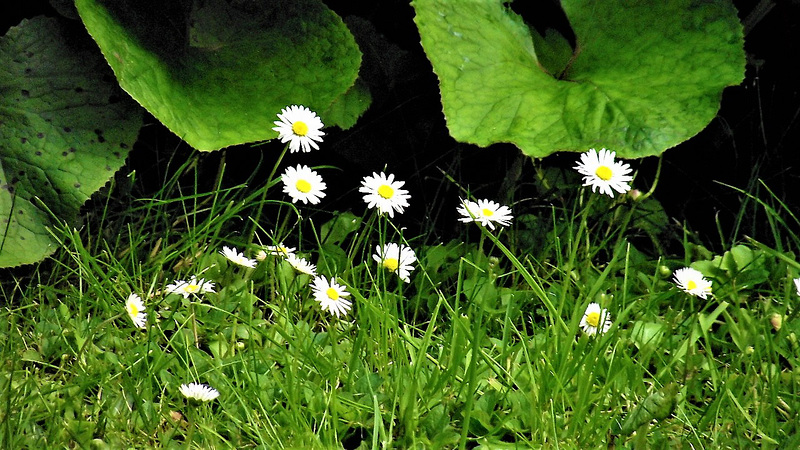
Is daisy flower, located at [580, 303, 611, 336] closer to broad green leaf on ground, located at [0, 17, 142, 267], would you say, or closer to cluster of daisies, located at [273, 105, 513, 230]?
cluster of daisies, located at [273, 105, 513, 230]

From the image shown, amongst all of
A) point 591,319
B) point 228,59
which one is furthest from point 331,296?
point 228,59

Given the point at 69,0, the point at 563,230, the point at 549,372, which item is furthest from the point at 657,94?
the point at 69,0

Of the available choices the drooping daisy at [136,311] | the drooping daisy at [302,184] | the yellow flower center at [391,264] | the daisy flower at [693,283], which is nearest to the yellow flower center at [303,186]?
the drooping daisy at [302,184]

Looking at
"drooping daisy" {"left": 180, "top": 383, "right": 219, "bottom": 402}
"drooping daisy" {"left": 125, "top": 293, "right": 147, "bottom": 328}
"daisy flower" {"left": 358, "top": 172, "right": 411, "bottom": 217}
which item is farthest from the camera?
"daisy flower" {"left": 358, "top": 172, "right": 411, "bottom": 217}

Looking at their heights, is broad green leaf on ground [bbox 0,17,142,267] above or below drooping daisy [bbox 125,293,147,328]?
above

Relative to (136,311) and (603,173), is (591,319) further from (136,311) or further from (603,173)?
(136,311)

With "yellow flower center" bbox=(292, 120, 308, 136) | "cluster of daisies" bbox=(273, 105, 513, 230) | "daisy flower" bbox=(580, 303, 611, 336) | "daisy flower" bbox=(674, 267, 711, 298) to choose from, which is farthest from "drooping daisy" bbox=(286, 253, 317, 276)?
"daisy flower" bbox=(674, 267, 711, 298)

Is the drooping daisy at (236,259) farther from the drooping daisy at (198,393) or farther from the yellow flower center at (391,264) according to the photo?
the drooping daisy at (198,393)
